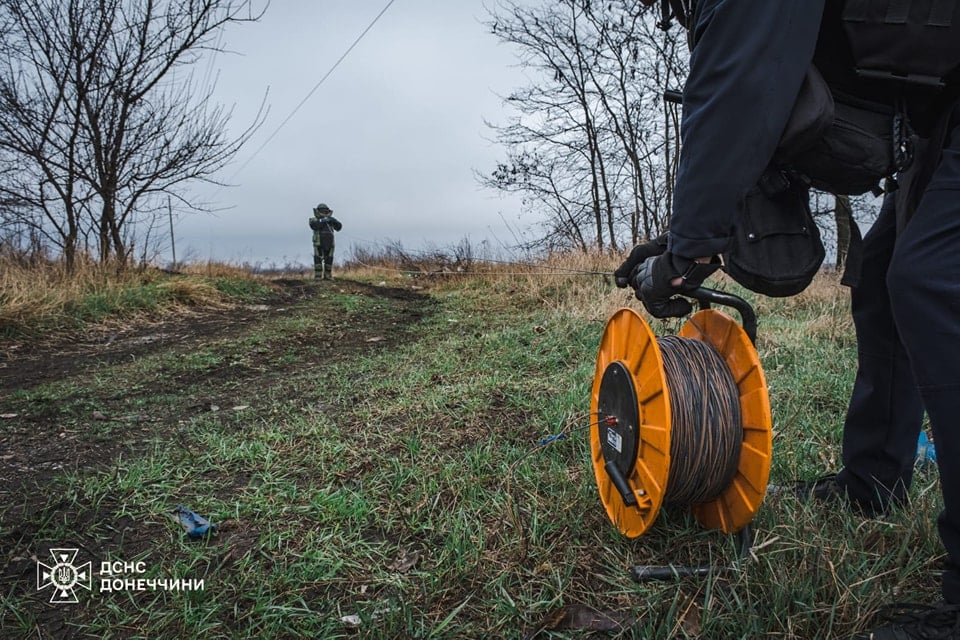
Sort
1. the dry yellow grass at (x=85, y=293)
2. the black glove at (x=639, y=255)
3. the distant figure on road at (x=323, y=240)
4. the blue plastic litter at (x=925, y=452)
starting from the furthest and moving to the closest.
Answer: the distant figure on road at (x=323, y=240) → the dry yellow grass at (x=85, y=293) → the blue plastic litter at (x=925, y=452) → the black glove at (x=639, y=255)

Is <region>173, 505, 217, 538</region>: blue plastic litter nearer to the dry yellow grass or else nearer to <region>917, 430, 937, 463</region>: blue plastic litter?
<region>917, 430, 937, 463</region>: blue plastic litter

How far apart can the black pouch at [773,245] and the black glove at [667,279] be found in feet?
0.24

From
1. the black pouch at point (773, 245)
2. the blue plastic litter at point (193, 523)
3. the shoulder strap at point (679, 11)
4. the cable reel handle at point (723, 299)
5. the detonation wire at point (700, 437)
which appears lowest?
the blue plastic litter at point (193, 523)

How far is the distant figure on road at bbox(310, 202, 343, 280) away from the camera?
15000 mm

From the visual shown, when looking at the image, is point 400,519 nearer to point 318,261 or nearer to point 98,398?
point 98,398

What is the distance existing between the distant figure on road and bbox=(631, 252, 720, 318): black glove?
13.9 metres

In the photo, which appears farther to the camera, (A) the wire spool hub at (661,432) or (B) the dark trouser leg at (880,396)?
(B) the dark trouser leg at (880,396)

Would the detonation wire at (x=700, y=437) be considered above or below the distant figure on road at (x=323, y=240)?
below

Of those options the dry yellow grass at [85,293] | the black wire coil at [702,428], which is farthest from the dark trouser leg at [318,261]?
the black wire coil at [702,428]

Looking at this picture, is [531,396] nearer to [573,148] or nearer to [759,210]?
[759,210]

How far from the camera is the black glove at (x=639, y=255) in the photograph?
5.61 feet

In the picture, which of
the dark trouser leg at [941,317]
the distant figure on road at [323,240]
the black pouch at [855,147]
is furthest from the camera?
the distant figure on road at [323,240]

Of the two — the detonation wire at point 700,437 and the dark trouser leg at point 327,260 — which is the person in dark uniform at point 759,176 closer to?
the detonation wire at point 700,437

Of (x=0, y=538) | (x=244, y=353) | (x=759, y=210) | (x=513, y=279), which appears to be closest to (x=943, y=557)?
(x=759, y=210)
